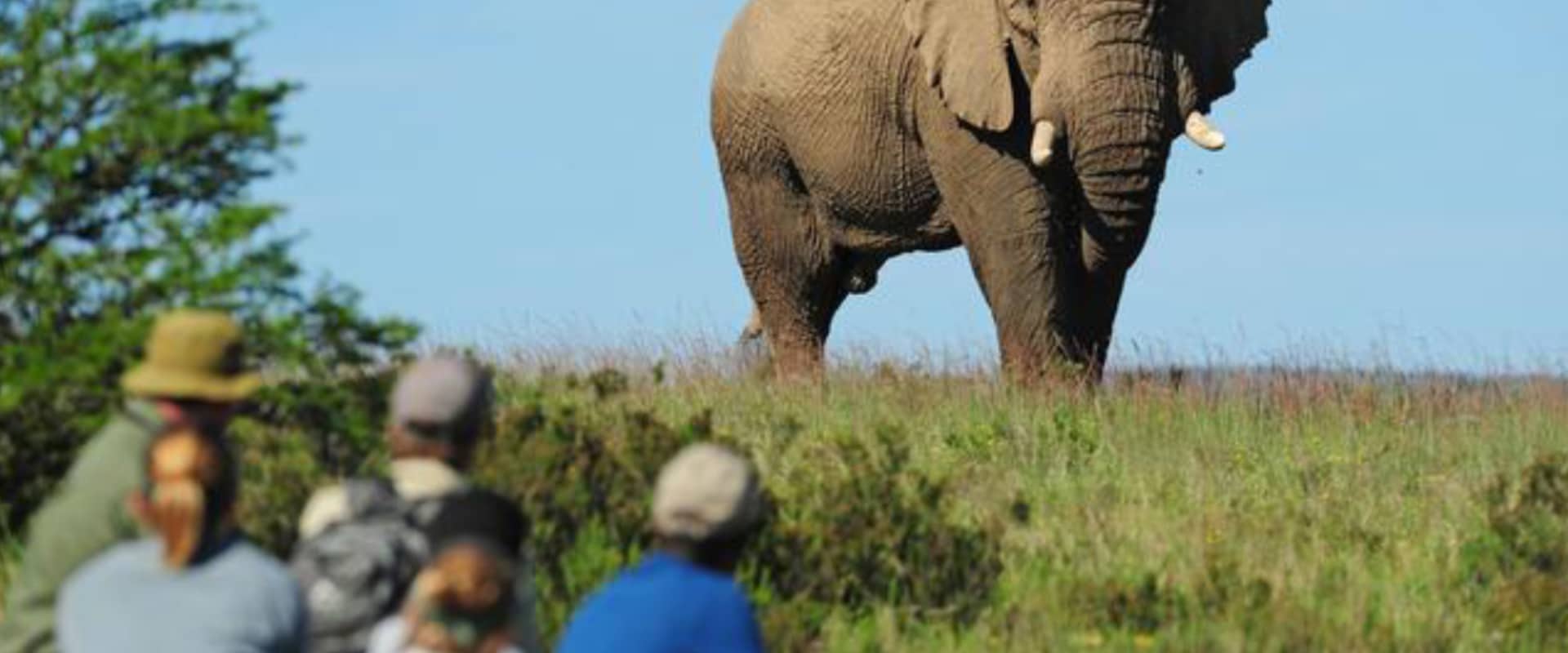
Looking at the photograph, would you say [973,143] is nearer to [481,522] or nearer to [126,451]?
[126,451]

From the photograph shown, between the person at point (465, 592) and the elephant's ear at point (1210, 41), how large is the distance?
12.0m

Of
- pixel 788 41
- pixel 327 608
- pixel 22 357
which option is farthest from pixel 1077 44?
pixel 327 608

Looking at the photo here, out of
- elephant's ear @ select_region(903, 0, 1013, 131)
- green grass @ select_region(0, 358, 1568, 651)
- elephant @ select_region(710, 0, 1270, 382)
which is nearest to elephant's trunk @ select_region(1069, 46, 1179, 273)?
elephant @ select_region(710, 0, 1270, 382)

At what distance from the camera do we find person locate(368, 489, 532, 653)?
756 centimetres

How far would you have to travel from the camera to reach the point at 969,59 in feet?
66.8

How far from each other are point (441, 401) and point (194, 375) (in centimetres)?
66

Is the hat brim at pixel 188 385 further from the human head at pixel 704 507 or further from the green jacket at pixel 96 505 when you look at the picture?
the human head at pixel 704 507

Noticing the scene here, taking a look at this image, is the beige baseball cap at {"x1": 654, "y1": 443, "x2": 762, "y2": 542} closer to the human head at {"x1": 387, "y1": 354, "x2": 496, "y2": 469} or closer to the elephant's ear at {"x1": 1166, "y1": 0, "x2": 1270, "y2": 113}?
the human head at {"x1": 387, "y1": 354, "x2": 496, "y2": 469}

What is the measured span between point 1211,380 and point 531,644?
43.5ft

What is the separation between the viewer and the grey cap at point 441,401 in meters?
8.35

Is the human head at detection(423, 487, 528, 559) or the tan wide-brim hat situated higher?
the tan wide-brim hat

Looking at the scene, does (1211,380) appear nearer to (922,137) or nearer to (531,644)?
(922,137)

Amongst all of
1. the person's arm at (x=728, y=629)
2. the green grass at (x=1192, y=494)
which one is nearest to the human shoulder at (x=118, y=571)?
the person's arm at (x=728, y=629)

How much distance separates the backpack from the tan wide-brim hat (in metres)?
0.45
